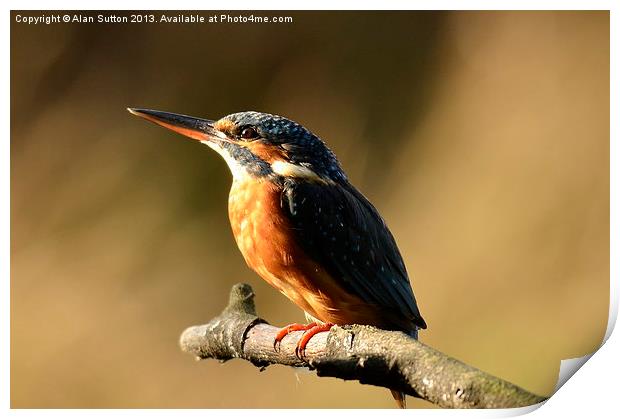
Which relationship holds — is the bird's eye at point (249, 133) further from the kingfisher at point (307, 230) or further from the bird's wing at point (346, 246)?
the bird's wing at point (346, 246)

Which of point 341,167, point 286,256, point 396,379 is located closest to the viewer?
point 396,379

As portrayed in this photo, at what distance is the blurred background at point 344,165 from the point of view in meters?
2.43

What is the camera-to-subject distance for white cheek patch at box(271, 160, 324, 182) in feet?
Answer: 7.41

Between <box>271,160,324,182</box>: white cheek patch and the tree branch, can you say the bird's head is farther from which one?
the tree branch

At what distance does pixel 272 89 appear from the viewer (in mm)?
2539

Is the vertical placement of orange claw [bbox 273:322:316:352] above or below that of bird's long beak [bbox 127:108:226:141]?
below

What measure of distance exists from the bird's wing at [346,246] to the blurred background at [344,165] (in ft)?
0.68

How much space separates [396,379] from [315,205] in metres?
0.67

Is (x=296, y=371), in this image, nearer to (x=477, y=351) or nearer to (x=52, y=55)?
(x=477, y=351)

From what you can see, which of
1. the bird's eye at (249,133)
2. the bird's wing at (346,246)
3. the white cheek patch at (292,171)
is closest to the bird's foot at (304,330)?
the bird's wing at (346,246)

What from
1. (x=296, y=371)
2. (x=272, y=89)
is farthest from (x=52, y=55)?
(x=296, y=371)

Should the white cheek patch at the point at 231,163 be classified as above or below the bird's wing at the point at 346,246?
above

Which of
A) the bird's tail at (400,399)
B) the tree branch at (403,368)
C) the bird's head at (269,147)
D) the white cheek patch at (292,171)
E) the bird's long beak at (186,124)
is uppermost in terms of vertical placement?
the bird's long beak at (186,124)

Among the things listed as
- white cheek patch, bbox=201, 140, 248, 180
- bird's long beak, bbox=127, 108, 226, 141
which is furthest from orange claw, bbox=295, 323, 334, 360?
bird's long beak, bbox=127, 108, 226, 141
